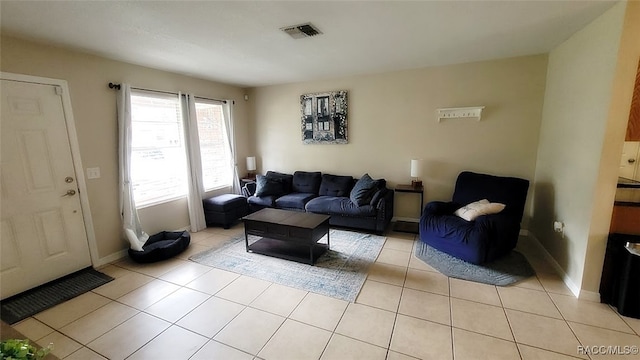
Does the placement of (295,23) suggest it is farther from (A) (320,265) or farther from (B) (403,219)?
(B) (403,219)

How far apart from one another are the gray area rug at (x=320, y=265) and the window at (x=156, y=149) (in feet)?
3.92

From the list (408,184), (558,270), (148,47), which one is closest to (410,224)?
(408,184)

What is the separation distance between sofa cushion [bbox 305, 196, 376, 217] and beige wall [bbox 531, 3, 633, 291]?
6.69 feet

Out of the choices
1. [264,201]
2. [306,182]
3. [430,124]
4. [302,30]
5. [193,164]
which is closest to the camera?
[302,30]

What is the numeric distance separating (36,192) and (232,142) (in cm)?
271

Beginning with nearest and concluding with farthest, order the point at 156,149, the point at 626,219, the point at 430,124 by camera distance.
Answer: the point at 626,219, the point at 156,149, the point at 430,124

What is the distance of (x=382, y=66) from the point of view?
147 inches

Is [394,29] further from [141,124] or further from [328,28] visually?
[141,124]

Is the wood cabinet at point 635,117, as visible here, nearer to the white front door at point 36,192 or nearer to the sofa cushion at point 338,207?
the sofa cushion at point 338,207

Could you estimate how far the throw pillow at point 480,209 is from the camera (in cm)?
297

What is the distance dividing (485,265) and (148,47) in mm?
4362

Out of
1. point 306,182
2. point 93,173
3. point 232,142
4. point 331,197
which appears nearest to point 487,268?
point 331,197

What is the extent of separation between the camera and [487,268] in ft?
9.21

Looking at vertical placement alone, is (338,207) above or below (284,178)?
below
